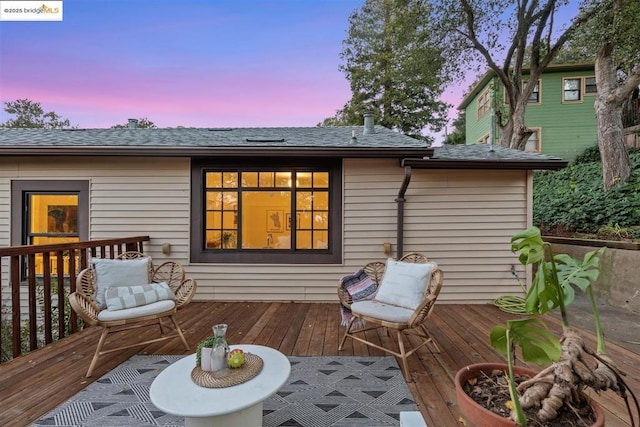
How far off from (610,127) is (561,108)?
5.73 meters

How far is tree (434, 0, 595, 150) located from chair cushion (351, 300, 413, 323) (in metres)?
8.28

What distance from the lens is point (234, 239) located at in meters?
4.83

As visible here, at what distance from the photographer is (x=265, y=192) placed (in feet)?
16.1

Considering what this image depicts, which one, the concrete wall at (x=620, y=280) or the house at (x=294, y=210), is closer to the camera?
the concrete wall at (x=620, y=280)

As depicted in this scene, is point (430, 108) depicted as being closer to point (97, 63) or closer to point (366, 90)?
point (366, 90)

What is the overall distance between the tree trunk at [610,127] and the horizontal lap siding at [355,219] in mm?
4289

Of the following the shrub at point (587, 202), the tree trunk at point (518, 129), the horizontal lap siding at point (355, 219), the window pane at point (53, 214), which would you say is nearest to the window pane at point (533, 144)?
the tree trunk at point (518, 129)

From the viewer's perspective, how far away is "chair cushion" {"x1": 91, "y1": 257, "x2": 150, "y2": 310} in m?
2.88

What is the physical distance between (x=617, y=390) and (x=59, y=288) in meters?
4.52

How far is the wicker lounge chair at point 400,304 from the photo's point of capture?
260 centimetres

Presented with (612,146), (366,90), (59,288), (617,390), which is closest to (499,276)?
(617,390)

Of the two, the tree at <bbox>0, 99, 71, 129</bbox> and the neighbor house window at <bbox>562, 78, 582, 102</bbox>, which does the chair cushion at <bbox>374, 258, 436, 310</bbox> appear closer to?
the neighbor house window at <bbox>562, 78, 582, 102</bbox>

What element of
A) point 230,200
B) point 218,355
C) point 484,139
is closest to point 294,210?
point 230,200

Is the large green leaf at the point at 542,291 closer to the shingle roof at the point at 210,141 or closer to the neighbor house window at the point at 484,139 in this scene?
the shingle roof at the point at 210,141
